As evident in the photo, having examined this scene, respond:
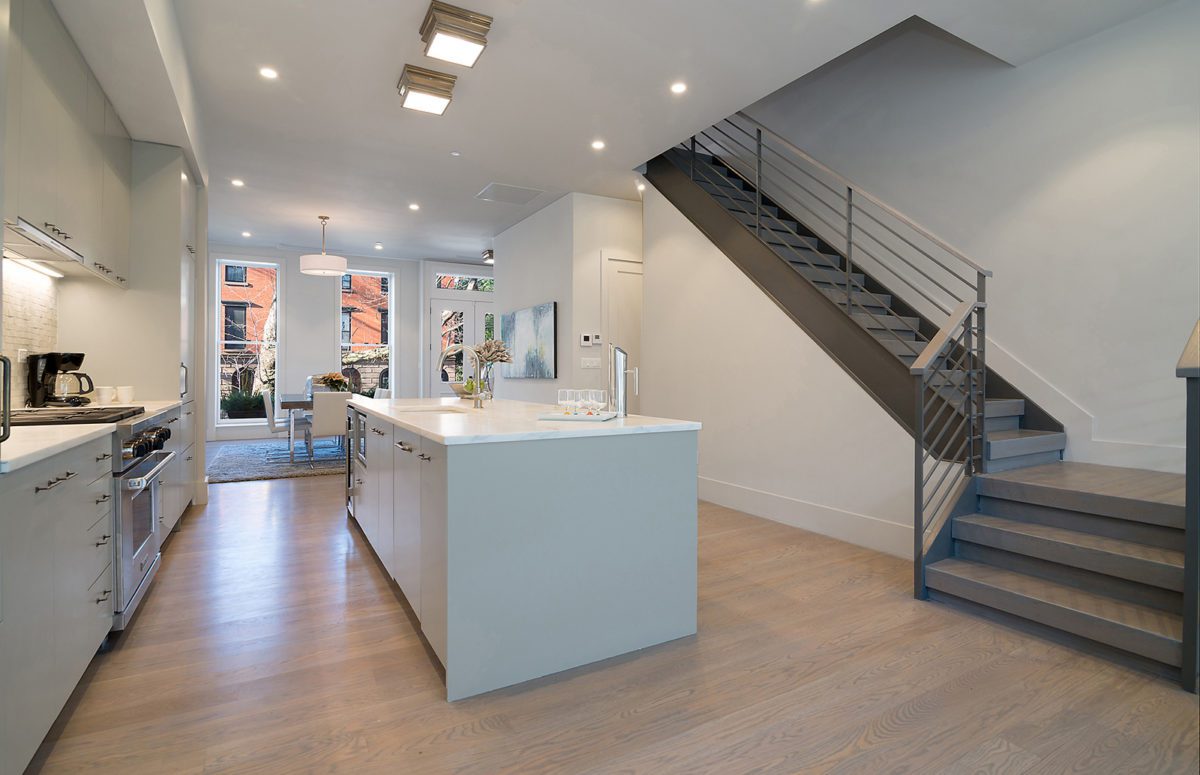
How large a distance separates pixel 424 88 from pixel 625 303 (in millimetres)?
3258

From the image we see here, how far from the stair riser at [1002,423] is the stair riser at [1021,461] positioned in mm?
264

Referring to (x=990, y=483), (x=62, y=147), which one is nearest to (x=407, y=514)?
(x=62, y=147)

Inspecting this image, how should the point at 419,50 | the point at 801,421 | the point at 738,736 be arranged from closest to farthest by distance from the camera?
the point at 738,736 → the point at 419,50 → the point at 801,421

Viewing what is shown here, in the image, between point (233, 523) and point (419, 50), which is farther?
point (233, 523)

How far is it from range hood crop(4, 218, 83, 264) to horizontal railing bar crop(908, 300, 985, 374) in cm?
395

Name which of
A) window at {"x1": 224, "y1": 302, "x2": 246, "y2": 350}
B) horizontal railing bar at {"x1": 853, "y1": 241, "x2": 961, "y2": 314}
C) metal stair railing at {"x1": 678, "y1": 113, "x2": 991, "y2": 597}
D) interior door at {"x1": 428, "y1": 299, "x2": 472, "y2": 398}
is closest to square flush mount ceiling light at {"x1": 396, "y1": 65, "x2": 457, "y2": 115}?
metal stair railing at {"x1": 678, "y1": 113, "x2": 991, "y2": 597}

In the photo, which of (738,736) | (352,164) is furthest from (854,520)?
(352,164)

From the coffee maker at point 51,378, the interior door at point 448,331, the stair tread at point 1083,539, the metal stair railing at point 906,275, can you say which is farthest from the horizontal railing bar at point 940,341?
the interior door at point 448,331

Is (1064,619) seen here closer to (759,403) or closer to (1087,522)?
(1087,522)

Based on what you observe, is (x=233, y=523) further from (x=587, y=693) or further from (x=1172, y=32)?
(x=1172, y=32)

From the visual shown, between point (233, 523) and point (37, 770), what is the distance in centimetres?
293

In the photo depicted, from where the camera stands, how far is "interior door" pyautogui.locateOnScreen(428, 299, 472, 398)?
10.5 m

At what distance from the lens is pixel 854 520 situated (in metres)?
3.96

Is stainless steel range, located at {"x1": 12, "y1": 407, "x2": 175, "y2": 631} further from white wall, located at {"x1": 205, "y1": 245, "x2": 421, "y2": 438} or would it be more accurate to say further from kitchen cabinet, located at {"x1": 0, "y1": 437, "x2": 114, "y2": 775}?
white wall, located at {"x1": 205, "y1": 245, "x2": 421, "y2": 438}
